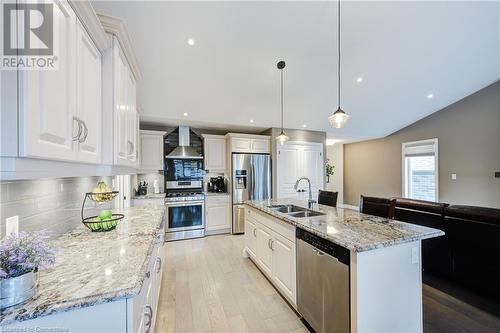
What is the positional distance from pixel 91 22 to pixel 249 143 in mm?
3741

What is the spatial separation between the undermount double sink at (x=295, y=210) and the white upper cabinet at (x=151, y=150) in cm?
284

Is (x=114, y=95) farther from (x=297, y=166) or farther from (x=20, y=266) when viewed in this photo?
(x=297, y=166)

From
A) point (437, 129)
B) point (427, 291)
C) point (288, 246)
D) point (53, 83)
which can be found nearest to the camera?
point (53, 83)

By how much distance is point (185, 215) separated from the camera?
4.36m

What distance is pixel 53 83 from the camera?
0.85 meters

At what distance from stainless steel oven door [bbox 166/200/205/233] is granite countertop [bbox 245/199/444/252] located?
8.98 feet

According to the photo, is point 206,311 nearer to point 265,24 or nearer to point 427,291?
point 427,291

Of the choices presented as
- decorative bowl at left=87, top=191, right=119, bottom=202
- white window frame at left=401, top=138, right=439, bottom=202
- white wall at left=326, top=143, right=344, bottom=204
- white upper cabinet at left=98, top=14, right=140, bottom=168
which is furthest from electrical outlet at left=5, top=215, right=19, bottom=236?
white wall at left=326, top=143, right=344, bottom=204

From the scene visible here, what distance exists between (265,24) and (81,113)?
2.33m

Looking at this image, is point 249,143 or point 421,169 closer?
point 249,143

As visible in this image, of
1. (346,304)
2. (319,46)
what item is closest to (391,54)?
(319,46)

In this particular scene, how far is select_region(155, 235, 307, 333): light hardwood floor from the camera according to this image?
1.92 metres

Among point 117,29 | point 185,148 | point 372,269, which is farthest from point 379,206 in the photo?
point 185,148

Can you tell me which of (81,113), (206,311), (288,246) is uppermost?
(81,113)
